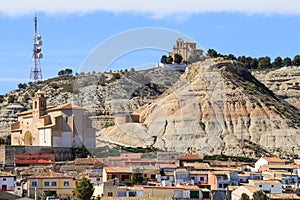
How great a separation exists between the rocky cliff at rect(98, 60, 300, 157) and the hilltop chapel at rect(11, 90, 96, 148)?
251 inches

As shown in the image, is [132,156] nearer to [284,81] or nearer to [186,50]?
[186,50]

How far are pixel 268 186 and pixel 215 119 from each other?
3494cm

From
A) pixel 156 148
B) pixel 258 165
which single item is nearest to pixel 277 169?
pixel 258 165

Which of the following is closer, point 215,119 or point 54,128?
point 54,128

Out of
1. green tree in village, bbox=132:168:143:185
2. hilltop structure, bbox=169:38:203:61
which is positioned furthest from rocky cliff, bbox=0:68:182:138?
green tree in village, bbox=132:168:143:185

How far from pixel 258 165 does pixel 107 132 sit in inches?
867

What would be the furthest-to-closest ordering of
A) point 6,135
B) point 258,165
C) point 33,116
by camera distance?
point 6,135 < point 33,116 < point 258,165

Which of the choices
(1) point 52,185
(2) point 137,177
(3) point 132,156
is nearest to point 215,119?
(3) point 132,156

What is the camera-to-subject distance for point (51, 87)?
11150 cm

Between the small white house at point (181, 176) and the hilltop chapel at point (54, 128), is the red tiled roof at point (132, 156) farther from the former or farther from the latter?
the small white house at point (181, 176)

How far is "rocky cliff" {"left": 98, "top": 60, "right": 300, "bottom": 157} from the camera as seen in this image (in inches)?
3238

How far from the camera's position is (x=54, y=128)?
73.8 metres

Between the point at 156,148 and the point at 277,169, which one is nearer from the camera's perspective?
the point at 277,169

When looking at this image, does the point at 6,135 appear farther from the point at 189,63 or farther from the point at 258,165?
the point at 258,165
